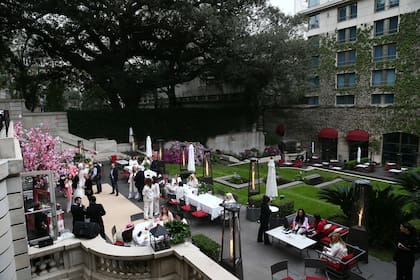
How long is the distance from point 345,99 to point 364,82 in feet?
10.5

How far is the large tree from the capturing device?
84.8ft

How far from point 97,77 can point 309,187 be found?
22.5m

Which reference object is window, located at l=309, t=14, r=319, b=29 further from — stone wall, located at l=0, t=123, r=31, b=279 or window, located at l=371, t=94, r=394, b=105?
stone wall, located at l=0, t=123, r=31, b=279

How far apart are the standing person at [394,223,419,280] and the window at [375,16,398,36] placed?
3178 cm

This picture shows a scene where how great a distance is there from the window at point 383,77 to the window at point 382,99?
4.10 feet

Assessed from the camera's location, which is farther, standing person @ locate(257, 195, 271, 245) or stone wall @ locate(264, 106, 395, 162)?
stone wall @ locate(264, 106, 395, 162)

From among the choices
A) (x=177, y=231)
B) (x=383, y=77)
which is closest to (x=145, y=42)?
(x=383, y=77)

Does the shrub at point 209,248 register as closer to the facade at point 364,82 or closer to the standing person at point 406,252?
the standing person at point 406,252

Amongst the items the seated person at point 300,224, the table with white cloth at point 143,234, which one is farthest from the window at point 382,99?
the table with white cloth at point 143,234

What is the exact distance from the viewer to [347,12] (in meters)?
37.7

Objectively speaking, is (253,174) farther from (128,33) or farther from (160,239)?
(128,33)

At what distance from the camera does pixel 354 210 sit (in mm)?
11102

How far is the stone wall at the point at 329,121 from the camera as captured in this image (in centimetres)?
3534

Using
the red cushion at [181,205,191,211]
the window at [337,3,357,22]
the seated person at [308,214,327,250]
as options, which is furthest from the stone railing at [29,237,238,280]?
the window at [337,3,357,22]
